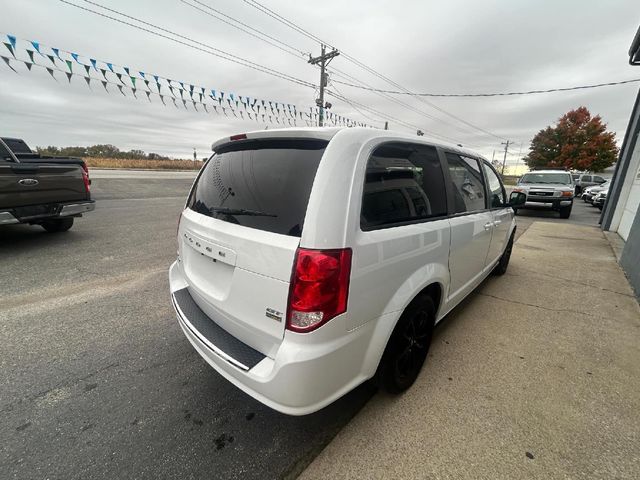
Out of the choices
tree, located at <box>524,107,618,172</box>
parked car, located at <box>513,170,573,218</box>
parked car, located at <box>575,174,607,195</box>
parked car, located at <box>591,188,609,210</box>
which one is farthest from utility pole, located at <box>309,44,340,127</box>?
tree, located at <box>524,107,618,172</box>

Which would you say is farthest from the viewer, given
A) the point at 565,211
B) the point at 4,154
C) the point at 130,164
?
the point at 130,164

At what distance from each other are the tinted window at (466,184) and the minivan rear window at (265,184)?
1.46 m

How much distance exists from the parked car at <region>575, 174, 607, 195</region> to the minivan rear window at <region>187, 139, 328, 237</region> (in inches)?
1323

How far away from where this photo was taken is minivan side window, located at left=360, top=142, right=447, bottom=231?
164 cm

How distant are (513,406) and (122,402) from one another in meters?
2.61

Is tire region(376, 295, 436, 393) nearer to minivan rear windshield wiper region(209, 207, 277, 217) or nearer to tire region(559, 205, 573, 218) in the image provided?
minivan rear windshield wiper region(209, 207, 277, 217)

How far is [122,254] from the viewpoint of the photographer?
16.2ft

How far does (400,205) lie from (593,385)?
6.92 ft

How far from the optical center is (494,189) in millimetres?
3658

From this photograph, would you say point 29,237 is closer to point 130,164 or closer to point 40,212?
point 40,212

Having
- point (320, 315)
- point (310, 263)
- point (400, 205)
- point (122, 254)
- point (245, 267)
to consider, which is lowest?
point (122, 254)

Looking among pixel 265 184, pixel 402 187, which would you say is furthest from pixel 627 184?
pixel 265 184

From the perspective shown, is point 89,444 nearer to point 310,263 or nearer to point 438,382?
point 310,263

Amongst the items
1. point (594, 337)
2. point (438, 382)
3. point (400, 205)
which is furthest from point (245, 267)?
point (594, 337)
